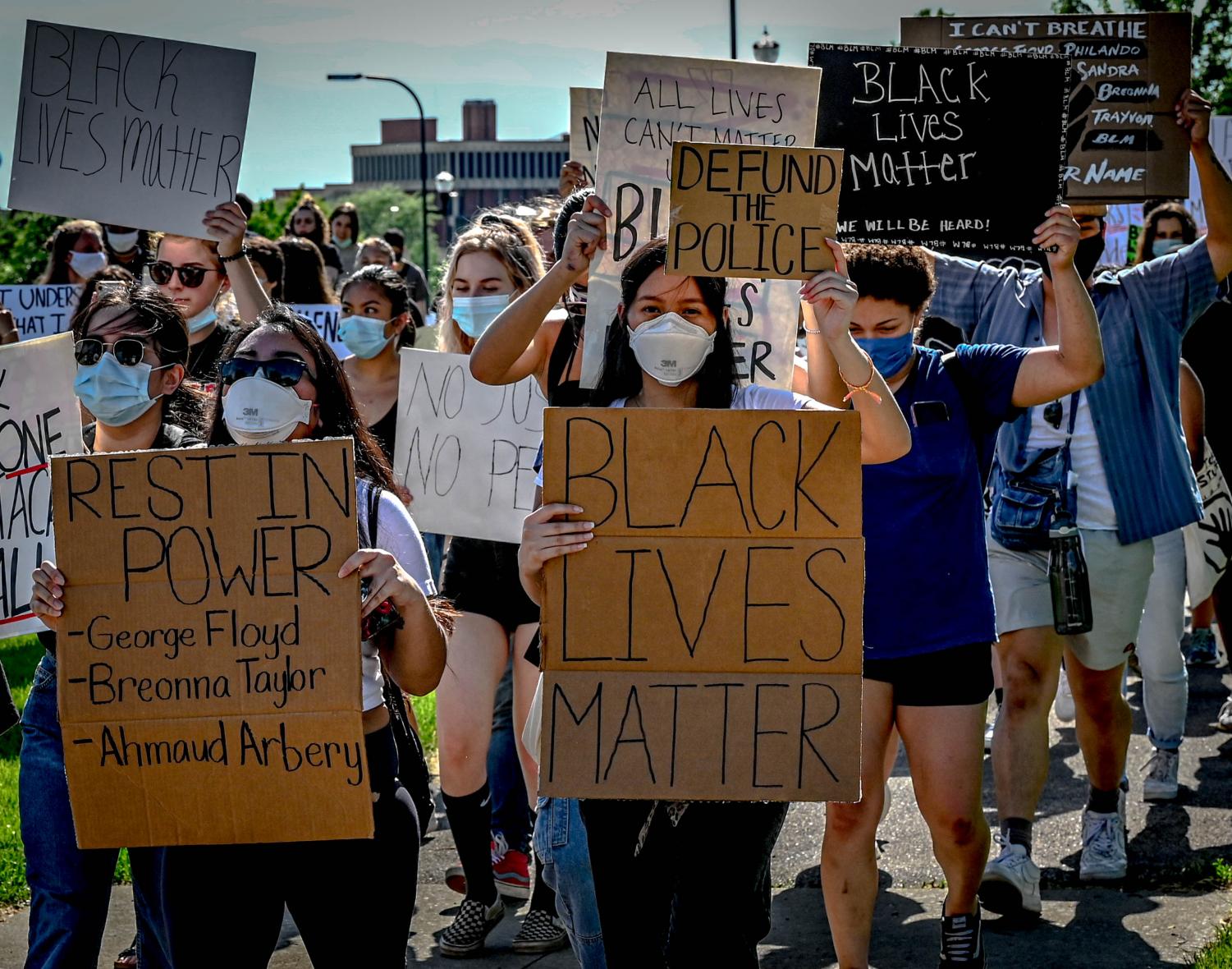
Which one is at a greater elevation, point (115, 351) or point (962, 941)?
point (115, 351)

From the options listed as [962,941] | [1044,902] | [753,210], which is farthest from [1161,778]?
[753,210]

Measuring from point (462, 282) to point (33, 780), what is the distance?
2.46 metres

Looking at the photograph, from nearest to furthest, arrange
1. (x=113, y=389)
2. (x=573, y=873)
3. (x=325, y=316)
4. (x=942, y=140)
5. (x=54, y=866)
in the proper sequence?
(x=573, y=873) → (x=54, y=866) → (x=113, y=389) → (x=942, y=140) → (x=325, y=316)

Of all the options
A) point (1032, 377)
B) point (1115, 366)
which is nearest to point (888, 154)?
point (1032, 377)

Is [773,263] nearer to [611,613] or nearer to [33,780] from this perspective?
[611,613]

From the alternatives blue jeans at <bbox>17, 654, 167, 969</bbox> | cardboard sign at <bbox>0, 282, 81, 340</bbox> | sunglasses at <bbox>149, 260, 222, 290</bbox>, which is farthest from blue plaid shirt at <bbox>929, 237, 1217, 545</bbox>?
cardboard sign at <bbox>0, 282, 81, 340</bbox>

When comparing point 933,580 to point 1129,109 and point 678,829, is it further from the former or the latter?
point 1129,109

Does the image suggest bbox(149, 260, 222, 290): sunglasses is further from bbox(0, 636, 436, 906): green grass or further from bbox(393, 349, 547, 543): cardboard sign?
bbox(0, 636, 436, 906): green grass

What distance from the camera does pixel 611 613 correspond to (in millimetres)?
2945

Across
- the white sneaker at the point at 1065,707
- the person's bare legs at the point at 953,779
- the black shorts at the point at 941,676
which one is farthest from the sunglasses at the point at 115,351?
the white sneaker at the point at 1065,707

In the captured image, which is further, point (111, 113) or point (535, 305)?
point (111, 113)

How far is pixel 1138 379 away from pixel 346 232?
9777 mm

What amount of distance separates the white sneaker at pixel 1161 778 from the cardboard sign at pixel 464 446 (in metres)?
2.61

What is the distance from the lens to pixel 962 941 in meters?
3.91
